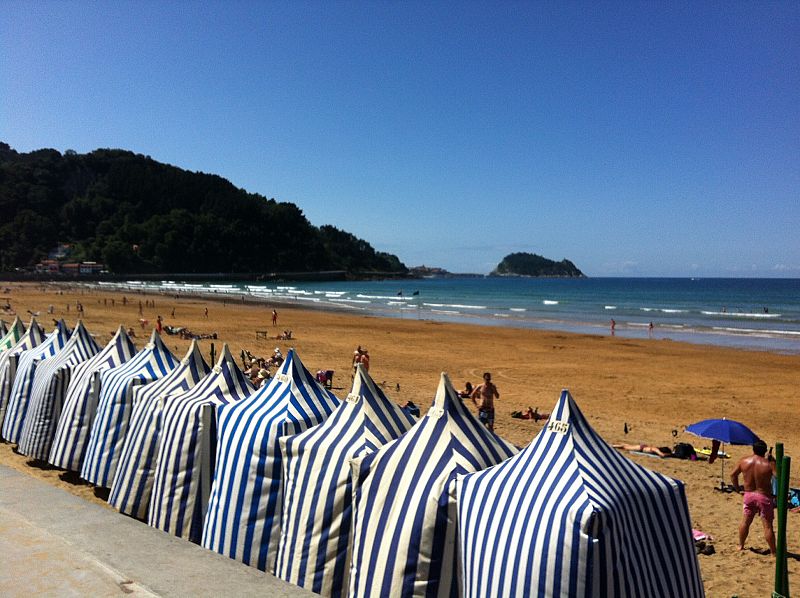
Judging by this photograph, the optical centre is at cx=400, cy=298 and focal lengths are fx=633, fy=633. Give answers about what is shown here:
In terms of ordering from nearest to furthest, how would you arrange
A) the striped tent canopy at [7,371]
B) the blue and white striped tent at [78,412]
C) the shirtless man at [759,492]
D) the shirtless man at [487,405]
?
the shirtless man at [759,492]
the blue and white striped tent at [78,412]
the striped tent canopy at [7,371]
the shirtless man at [487,405]

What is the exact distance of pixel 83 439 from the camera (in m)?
7.02

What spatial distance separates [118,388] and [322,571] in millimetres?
3503

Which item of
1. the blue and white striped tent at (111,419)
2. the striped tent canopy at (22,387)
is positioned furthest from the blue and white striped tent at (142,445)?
the striped tent canopy at (22,387)

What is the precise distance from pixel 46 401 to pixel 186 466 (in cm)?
320

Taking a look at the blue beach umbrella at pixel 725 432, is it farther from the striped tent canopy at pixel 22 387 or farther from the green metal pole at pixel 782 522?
the striped tent canopy at pixel 22 387

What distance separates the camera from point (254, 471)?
4.84m

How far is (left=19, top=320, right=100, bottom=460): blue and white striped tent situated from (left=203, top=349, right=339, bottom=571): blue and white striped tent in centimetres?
338

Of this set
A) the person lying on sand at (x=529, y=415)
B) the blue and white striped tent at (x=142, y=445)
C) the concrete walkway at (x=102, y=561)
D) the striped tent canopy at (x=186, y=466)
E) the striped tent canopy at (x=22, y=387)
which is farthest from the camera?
the person lying on sand at (x=529, y=415)

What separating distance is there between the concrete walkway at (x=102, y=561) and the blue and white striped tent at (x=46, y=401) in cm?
281

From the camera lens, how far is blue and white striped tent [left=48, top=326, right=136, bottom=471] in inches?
276

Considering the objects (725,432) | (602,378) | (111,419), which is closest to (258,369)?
(111,419)

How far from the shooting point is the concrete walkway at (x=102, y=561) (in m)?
3.45

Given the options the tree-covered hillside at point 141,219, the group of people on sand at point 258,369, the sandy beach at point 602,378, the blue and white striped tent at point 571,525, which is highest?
the tree-covered hillside at point 141,219

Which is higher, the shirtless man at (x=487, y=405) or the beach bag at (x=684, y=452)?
the shirtless man at (x=487, y=405)
